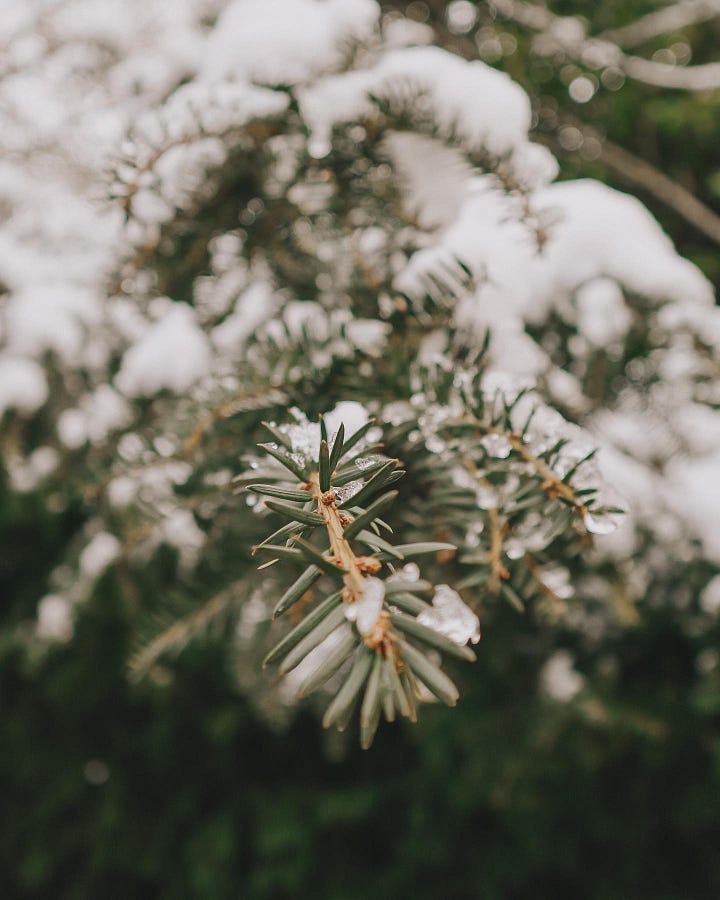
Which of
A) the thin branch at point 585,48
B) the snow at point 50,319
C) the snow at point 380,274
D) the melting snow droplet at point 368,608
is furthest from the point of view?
the thin branch at point 585,48

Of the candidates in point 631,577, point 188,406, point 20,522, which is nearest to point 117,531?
point 188,406

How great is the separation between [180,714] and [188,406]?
128cm

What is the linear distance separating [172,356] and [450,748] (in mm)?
960

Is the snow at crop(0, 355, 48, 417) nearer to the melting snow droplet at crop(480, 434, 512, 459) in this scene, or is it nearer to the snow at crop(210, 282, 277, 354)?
the snow at crop(210, 282, 277, 354)

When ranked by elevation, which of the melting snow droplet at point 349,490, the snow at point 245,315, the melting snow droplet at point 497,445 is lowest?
the snow at point 245,315

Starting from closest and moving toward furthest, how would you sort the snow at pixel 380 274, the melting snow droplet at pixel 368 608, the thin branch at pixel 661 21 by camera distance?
the melting snow droplet at pixel 368 608, the snow at pixel 380 274, the thin branch at pixel 661 21

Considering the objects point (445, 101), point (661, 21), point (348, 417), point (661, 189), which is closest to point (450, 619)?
point (348, 417)

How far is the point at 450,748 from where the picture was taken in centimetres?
128

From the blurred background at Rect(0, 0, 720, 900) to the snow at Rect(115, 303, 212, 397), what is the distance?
31cm

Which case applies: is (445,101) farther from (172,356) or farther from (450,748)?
(450,748)

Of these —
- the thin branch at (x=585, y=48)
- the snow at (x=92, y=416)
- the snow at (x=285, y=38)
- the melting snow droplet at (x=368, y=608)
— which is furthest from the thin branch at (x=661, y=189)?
the melting snow droplet at (x=368, y=608)

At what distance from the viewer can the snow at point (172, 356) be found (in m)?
0.85

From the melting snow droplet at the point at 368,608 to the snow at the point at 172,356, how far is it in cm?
61

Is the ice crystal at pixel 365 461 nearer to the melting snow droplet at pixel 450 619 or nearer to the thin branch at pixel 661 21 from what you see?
the melting snow droplet at pixel 450 619
